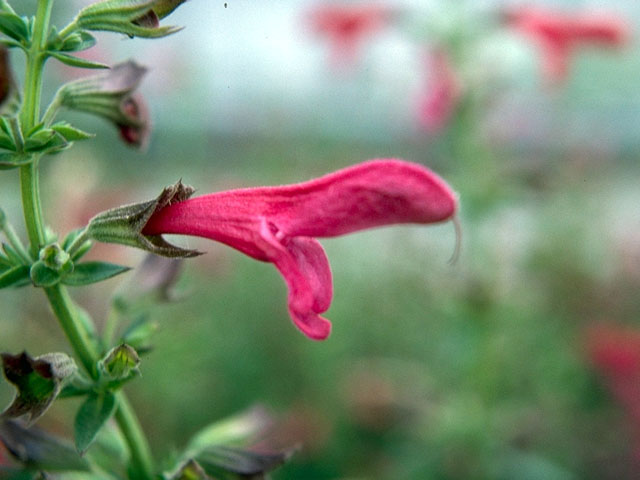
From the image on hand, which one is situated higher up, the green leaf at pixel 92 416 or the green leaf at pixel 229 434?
the green leaf at pixel 92 416

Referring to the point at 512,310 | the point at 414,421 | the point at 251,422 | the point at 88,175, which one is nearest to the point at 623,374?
the point at 512,310

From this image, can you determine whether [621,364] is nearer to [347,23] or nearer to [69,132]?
[347,23]

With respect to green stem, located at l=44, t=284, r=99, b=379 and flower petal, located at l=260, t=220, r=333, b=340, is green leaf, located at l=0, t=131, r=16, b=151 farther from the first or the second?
flower petal, located at l=260, t=220, r=333, b=340

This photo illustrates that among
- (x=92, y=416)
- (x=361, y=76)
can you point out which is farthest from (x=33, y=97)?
(x=361, y=76)

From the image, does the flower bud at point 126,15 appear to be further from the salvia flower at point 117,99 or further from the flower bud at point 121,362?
the flower bud at point 121,362

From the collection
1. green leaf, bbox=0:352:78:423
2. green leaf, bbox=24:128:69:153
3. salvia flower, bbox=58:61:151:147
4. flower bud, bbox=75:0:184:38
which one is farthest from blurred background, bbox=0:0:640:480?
green leaf, bbox=0:352:78:423

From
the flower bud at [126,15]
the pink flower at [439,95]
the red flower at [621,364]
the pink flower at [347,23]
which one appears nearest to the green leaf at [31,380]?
the flower bud at [126,15]
